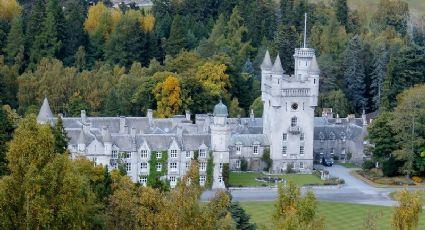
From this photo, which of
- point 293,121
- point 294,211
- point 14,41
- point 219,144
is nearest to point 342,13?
point 14,41

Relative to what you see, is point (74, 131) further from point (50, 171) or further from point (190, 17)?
point (190, 17)

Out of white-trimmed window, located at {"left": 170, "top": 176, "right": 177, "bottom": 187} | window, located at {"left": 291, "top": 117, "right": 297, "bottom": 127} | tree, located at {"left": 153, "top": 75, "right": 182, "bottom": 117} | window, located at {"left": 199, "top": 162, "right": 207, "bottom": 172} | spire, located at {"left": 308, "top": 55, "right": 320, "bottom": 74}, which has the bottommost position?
white-trimmed window, located at {"left": 170, "top": 176, "right": 177, "bottom": 187}

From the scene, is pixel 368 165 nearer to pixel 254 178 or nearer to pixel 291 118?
pixel 291 118

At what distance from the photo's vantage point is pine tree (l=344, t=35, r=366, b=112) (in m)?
101

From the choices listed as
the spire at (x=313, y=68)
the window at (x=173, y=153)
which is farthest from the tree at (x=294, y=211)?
the spire at (x=313, y=68)

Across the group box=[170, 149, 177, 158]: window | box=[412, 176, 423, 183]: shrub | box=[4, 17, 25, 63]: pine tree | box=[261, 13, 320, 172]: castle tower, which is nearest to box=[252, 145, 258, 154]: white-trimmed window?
box=[261, 13, 320, 172]: castle tower

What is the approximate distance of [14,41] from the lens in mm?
99562

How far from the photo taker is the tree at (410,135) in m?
72.2

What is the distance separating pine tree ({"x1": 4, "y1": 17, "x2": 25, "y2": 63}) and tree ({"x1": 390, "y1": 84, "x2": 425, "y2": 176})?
4477cm

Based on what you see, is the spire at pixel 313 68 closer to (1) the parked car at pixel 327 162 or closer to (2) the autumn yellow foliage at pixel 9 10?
(1) the parked car at pixel 327 162

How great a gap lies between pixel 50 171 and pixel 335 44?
81336 millimetres

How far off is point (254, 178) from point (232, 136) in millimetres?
4437

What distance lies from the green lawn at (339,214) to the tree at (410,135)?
29.9 feet

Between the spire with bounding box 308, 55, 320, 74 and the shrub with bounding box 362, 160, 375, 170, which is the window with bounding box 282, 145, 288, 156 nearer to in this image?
the spire with bounding box 308, 55, 320, 74
